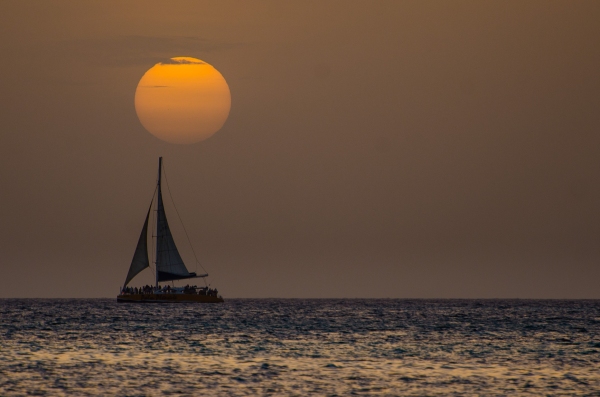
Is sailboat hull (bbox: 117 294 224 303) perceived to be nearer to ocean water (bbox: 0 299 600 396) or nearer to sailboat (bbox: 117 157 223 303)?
sailboat (bbox: 117 157 223 303)

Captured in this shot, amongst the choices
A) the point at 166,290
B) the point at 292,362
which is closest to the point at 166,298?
the point at 166,290

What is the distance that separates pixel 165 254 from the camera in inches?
6033

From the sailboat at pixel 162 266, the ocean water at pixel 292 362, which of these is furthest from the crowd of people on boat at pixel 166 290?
the ocean water at pixel 292 362

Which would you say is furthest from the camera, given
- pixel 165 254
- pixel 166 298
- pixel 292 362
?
pixel 165 254

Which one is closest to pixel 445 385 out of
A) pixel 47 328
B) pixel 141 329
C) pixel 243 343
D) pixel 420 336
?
pixel 243 343

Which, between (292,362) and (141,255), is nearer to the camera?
(292,362)

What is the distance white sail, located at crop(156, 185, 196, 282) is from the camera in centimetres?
15312

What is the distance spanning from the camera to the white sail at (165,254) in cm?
15312

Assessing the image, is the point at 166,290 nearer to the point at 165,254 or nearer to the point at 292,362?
the point at 165,254

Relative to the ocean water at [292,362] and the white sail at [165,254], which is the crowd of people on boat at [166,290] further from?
the ocean water at [292,362]

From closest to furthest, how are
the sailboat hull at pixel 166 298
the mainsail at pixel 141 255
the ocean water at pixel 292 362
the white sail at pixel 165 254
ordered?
the ocean water at pixel 292 362, the sailboat hull at pixel 166 298, the mainsail at pixel 141 255, the white sail at pixel 165 254

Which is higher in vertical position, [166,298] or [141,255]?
[141,255]

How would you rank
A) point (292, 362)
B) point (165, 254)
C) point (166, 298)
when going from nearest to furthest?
1. point (292, 362)
2. point (166, 298)
3. point (165, 254)

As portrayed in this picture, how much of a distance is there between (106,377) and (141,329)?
127 feet
